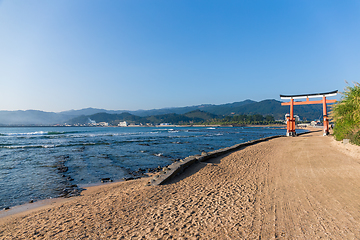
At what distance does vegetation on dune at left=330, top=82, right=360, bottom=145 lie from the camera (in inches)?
452

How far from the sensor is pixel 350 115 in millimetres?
12359

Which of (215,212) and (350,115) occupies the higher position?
(350,115)

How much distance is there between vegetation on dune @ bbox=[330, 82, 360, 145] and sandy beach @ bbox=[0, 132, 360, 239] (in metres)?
6.02

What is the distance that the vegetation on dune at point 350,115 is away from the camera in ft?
37.7

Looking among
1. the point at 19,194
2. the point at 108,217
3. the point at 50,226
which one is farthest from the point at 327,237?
the point at 19,194

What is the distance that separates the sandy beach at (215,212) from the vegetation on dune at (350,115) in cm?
602

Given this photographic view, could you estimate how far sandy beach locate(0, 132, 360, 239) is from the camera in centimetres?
356

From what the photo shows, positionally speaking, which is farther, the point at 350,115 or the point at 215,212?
the point at 350,115

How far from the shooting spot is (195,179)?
7.27 metres

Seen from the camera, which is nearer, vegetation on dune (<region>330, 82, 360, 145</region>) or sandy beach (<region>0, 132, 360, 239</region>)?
sandy beach (<region>0, 132, 360, 239</region>)

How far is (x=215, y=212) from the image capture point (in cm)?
435

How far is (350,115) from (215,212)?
13.0 m

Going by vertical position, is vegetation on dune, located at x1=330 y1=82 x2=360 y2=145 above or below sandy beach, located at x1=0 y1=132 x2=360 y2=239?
above

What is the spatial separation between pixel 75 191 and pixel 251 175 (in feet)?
22.0
